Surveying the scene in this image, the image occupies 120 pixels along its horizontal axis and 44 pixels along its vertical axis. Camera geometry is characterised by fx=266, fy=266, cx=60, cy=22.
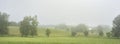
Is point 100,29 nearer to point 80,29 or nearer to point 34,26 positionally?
point 80,29

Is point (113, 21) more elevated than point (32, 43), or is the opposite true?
point (113, 21)

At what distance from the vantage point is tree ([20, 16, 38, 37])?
17.3 meters

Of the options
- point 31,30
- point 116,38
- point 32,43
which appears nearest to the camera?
point 32,43

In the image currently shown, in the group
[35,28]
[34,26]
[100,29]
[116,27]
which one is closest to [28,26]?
[34,26]

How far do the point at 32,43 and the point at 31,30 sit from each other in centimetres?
423

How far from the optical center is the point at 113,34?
17.0 meters

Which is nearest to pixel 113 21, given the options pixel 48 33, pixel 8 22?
pixel 48 33

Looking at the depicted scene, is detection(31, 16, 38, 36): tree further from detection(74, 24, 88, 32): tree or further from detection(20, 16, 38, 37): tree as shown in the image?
detection(74, 24, 88, 32): tree

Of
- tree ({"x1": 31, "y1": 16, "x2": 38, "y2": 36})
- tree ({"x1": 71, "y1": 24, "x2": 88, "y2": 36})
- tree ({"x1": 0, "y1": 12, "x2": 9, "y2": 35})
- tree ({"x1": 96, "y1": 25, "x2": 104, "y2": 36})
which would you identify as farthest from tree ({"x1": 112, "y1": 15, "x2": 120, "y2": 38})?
tree ({"x1": 0, "y1": 12, "x2": 9, "y2": 35})

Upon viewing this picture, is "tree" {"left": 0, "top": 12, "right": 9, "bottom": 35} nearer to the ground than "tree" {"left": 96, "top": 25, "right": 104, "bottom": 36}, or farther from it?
farther from it

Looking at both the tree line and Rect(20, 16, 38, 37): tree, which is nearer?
the tree line

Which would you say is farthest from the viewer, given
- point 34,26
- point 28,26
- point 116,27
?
point 28,26

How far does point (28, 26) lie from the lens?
18.0 m

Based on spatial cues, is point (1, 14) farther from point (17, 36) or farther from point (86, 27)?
point (86, 27)
